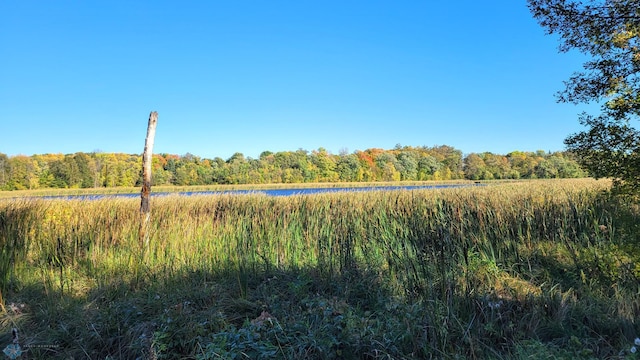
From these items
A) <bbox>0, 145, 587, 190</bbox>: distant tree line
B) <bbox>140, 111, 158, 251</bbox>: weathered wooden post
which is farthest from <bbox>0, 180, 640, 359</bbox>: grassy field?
<bbox>0, 145, 587, 190</bbox>: distant tree line

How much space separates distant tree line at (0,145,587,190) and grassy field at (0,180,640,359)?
37.6 m

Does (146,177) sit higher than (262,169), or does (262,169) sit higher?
(262,169)

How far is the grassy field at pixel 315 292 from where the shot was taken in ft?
7.79

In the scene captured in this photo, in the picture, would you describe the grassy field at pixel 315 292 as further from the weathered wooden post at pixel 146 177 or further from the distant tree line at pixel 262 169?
the distant tree line at pixel 262 169

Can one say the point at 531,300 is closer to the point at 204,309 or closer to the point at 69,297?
the point at 204,309

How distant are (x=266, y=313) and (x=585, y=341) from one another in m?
2.49

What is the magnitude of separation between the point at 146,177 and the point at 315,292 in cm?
392

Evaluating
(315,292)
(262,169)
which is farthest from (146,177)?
(262,169)

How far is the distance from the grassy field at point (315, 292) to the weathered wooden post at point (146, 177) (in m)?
0.25

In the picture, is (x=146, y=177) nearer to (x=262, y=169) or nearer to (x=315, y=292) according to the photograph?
(x=315, y=292)

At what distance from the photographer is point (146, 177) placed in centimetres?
569

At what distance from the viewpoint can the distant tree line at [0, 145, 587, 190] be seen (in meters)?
42.9

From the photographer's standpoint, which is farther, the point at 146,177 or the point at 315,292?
the point at 146,177

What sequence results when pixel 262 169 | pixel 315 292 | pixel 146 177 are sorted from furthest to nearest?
pixel 262 169 < pixel 146 177 < pixel 315 292
